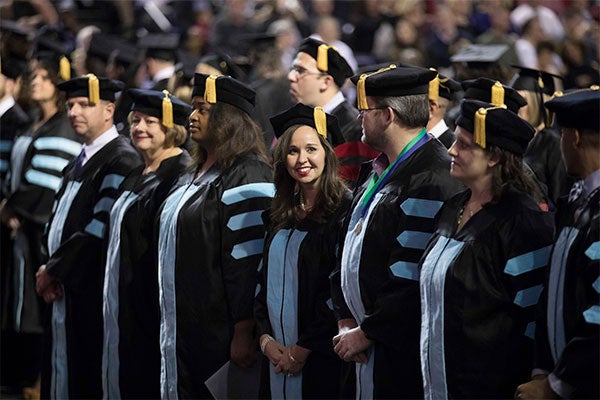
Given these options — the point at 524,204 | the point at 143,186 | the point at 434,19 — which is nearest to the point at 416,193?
the point at 524,204

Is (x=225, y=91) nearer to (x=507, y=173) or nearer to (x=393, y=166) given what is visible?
(x=393, y=166)

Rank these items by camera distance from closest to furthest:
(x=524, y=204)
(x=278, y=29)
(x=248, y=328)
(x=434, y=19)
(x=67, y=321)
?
(x=524, y=204) < (x=248, y=328) < (x=67, y=321) < (x=278, y=29) < (x=434, y=19)

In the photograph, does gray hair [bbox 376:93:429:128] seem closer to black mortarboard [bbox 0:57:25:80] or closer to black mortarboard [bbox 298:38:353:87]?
black mortarboard [bbox 298:38:353:87]

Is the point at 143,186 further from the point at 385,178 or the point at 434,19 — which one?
the point at 434,19

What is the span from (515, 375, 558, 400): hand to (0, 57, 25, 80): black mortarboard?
6.84 metres

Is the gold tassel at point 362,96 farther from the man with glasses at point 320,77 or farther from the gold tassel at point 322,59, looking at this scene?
the gold tassel at point 322,59

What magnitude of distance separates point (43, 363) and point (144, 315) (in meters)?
1.09

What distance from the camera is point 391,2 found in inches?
605

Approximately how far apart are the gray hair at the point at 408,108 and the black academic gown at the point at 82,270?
2.45 m

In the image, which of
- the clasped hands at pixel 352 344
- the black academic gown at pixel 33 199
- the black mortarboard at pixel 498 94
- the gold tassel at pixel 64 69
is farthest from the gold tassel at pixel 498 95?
the gold tassel at pixel 64 69

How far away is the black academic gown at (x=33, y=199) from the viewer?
8742 millimetres

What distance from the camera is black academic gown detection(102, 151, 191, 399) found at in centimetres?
685

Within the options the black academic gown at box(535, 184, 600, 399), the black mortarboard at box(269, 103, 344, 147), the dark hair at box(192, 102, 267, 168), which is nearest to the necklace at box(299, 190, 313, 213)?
the black mortarboard at box(269, 103, 344, 147)

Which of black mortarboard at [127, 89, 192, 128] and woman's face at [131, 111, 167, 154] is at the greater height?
black mortarboard at [127, 89, 192, 128]
